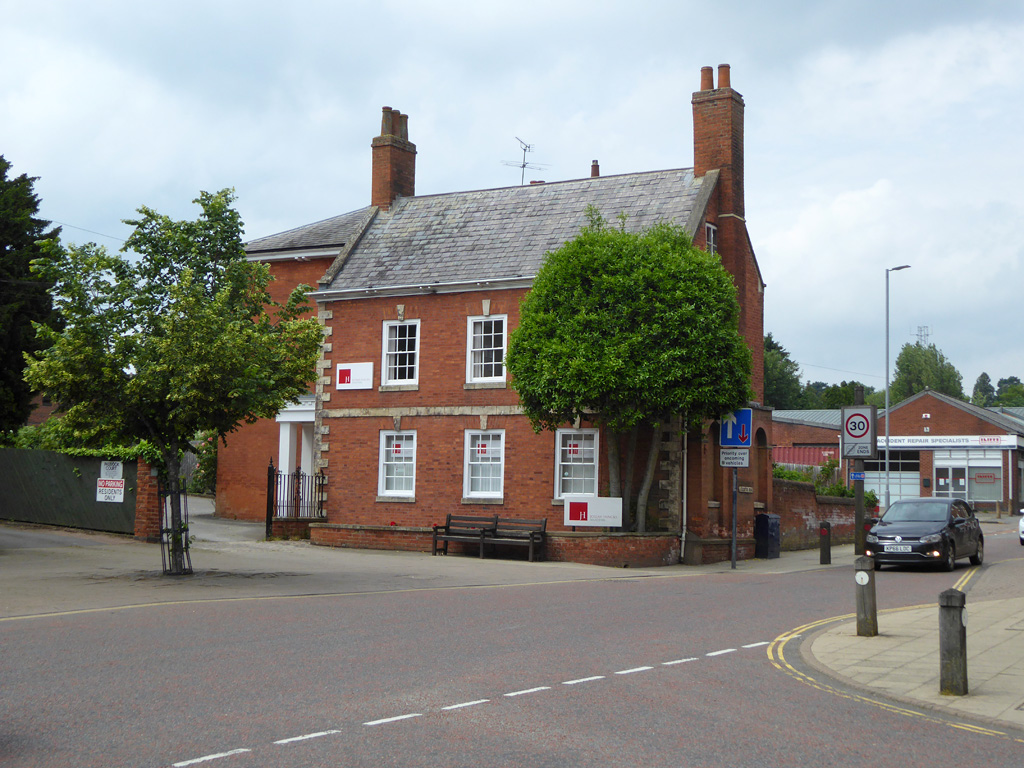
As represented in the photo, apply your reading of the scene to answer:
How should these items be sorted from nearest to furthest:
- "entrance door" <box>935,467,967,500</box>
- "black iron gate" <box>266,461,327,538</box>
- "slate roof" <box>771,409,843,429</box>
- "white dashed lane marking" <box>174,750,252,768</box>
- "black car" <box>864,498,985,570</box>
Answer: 1. "white dashed lane marking" <box>174,750,252,768</box>
2. "black car" <box>864,498,985,570</box>
3. "black iron gate" <box>266,461,327,538</box>
4. "entrance door" <box>935,467,967,500</box>
5. "slate roof" <box>771,409,843,429</box>

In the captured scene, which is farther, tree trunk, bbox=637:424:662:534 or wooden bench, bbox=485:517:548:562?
tree trunk, bbox=637:424:662:534

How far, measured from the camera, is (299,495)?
27109 mm

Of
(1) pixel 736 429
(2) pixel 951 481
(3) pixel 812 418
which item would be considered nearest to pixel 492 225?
(1) pixel 736 429

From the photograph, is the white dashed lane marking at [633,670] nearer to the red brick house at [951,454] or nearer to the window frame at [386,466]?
the window frame at [386,466]

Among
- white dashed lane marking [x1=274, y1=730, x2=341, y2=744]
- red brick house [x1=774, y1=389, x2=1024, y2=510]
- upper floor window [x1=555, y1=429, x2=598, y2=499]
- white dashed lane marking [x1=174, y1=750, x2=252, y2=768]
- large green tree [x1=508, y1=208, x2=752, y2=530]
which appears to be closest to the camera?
white dashed lane marking [x1=174, y1=750, x2=252, y2=768]

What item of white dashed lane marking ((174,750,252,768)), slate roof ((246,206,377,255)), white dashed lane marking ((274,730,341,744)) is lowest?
white dashed lane marking ((174,750,252,768))

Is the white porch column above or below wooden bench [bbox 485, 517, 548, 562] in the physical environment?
above

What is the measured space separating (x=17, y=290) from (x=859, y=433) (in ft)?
68.2

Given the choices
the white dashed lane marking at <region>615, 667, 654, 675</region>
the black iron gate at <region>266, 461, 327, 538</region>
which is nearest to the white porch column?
the black iron gate at <region>266, 461, 327, 538</region>

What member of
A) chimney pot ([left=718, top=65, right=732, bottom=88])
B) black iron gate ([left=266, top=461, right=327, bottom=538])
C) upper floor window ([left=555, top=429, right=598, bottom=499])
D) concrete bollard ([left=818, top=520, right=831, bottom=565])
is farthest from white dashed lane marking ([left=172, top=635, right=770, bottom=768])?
chimney pot ([left=718, top=65, right=732, bottom=88])

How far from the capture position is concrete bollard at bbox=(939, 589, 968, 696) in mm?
8359

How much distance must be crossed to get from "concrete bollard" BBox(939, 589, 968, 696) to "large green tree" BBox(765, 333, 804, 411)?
3215 inches

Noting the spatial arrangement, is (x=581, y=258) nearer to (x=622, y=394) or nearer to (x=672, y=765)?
(x=622, y=394)

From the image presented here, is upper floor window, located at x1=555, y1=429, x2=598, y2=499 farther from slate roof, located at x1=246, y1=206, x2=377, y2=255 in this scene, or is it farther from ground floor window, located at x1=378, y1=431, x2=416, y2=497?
slate roof, located at x1=246, y1=206, x2=377, y2=255
